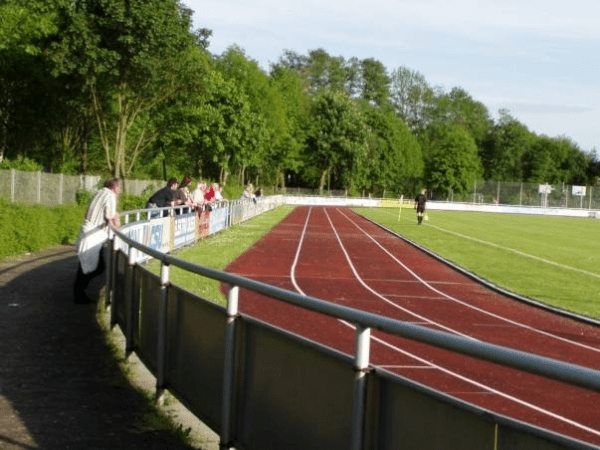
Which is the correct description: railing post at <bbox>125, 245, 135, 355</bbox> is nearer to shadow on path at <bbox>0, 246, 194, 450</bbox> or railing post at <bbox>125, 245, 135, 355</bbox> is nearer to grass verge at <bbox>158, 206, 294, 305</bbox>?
shadow on path at <bbox>0, 246, 194, 450</bbox>

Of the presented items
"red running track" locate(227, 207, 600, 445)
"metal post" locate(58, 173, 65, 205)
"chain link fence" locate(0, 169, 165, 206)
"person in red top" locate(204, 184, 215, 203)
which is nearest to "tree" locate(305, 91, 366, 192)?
"chain link fence" locate(0, 169, 165, 206)

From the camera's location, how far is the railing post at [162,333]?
843cm

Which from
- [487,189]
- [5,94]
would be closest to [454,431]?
[5,94]

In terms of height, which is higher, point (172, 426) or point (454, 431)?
point (454, 431)

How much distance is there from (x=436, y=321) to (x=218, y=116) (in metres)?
→ 65.4

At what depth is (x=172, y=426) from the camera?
7609 millimetres

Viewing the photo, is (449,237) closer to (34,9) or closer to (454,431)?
(34,9)

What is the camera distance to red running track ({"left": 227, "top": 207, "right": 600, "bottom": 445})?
34.1 feet

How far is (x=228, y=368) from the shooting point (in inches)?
254

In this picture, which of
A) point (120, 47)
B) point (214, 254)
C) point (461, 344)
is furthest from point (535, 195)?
point (461, 344)

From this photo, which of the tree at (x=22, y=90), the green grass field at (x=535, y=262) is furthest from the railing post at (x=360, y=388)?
the tree at (x=22, y=90)

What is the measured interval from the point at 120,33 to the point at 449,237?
17949mm

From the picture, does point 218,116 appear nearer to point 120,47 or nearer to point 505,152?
point 120,47

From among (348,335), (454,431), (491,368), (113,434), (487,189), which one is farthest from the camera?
(487,189)
